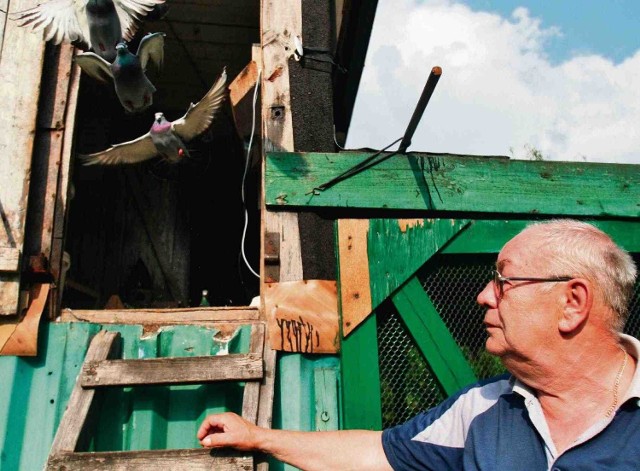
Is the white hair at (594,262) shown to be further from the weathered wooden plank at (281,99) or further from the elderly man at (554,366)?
the weathered wooden plank at (281,99)

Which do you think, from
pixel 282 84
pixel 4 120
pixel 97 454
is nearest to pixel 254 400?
pixel 97 454

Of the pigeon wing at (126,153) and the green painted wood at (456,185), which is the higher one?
the pigeon wing at (126,153)

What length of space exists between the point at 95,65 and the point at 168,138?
29.2 inches

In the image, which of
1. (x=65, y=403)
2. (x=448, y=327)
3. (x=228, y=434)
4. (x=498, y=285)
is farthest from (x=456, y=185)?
(x=65, y=403)

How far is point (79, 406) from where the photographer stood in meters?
2.38

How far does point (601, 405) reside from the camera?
170 centimetres

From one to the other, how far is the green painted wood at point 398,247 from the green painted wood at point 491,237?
0.04 meters

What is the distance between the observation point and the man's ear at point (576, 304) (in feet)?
5.71

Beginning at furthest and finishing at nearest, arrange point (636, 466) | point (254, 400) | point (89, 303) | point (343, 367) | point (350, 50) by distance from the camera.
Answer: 1. point (350, 50)
2. point (89, 303)
3. point (343, 367)
4. point (254, 400)
5. point (636, 466)

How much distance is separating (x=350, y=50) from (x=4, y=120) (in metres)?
3.04

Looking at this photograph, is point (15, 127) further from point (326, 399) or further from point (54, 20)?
point (326, 399)

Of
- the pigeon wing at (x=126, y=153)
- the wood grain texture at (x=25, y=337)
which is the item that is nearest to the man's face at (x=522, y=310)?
the wood grain texture at (x=25, y=337)

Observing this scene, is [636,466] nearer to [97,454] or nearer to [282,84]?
[97,454]

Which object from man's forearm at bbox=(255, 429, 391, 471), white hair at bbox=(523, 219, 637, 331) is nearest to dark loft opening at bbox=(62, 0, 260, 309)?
man's forearm at bbox=(255, 429, 391, 471)
